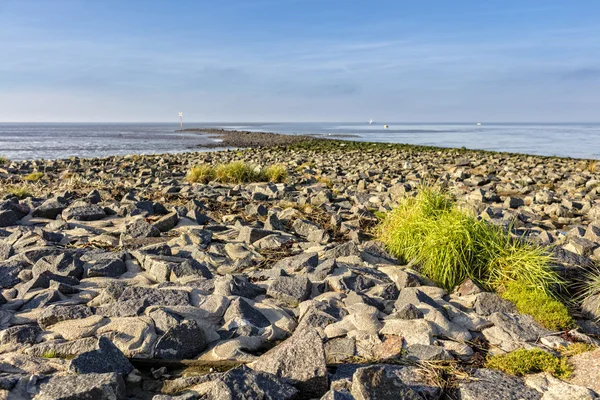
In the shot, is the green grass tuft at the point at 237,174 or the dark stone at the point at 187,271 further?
the green grass tuft at the point at 237,174

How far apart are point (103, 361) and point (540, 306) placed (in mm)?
3329

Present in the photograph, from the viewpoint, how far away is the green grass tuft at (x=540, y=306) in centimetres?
385

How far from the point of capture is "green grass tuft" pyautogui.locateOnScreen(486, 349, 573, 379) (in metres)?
Result: 3.12

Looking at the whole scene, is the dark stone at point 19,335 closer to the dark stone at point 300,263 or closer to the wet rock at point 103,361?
the wet rock at point 103,361

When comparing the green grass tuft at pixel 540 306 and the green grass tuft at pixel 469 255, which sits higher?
the green grass tuft at pixel 469 255

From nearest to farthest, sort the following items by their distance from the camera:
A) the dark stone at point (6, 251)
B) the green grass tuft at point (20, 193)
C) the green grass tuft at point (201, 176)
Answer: the dark stone at point (6, 251) → the green grass tuft at point (20, 193) → the green grass tuft at point (201, 176)

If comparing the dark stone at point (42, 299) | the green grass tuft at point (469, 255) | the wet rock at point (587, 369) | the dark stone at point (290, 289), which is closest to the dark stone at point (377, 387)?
the wet rock at point (587, 369)

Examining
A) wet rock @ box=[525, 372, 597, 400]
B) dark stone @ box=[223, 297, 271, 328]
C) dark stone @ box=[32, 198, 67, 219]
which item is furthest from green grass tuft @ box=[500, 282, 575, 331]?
dark stone @ box=[32, 198, 67, 219]

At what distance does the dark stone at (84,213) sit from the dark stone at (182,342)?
4.52 meters

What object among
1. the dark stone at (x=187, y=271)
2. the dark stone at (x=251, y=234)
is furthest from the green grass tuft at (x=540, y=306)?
the dark stone at (x=251, y=234)

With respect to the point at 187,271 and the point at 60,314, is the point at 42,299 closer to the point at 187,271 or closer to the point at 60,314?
the point at 60,314

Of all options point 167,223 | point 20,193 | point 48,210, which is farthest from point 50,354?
point 20,193

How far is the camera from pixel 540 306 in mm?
4039

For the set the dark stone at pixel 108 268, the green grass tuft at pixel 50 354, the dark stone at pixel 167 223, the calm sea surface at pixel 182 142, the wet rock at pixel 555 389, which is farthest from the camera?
the calm sea surface at pixel 182 142
